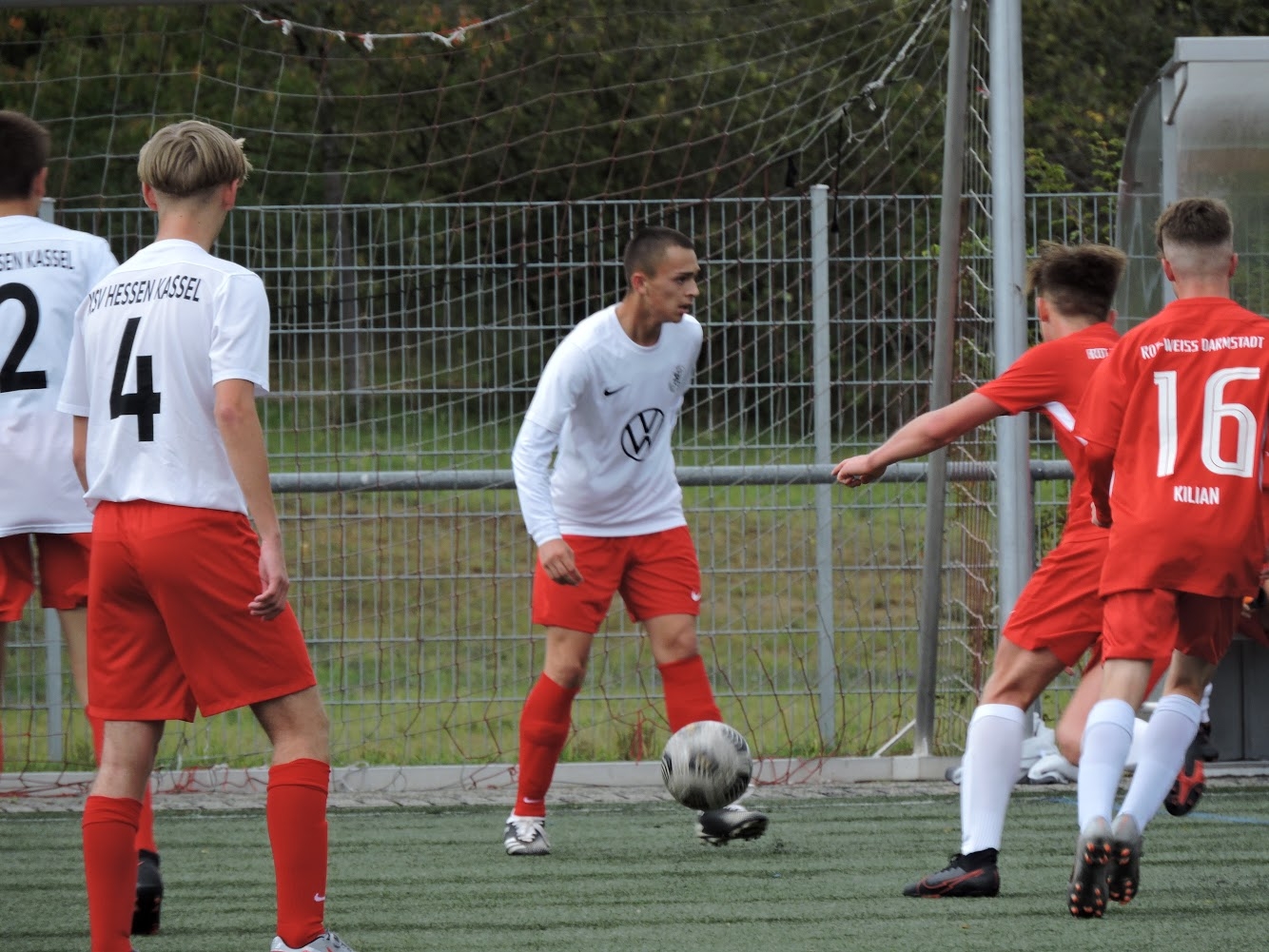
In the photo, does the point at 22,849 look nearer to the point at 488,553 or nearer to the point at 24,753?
the point at 24,753

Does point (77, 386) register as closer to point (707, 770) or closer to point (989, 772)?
point (707, 770)

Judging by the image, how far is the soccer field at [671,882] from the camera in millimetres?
4535

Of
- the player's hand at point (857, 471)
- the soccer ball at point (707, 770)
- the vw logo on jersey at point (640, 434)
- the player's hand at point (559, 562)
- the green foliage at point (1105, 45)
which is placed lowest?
the soccer ball at point (707, 770)

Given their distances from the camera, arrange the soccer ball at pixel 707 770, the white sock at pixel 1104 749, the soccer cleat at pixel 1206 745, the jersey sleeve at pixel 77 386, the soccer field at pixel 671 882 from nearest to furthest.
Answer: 1. the jersey sleeve at pixel 77 386
2. the white sock at pixel 1104 749
3. the soccer field at pixel 671 882
4. the soccer ball at pixel 707 770
5. the soccer cleat at pixel 1206 745

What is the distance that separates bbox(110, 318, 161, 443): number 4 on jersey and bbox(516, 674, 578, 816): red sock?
248 centimetres

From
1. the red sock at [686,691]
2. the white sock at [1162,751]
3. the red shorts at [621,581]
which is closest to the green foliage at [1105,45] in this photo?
the red shorts at [621,581]

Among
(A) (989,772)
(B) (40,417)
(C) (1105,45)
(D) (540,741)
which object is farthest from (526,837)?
(C) (1105,45)

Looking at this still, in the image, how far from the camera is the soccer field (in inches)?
179

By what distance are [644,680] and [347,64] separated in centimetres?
364

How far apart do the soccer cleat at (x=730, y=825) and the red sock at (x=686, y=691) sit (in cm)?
35

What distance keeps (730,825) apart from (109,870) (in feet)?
7.77

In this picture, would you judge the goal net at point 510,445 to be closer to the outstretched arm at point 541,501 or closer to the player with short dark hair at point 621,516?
the player with short dark hair at point 621,516

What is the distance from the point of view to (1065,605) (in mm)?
4895

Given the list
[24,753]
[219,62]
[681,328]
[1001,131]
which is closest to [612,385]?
[681,328]
